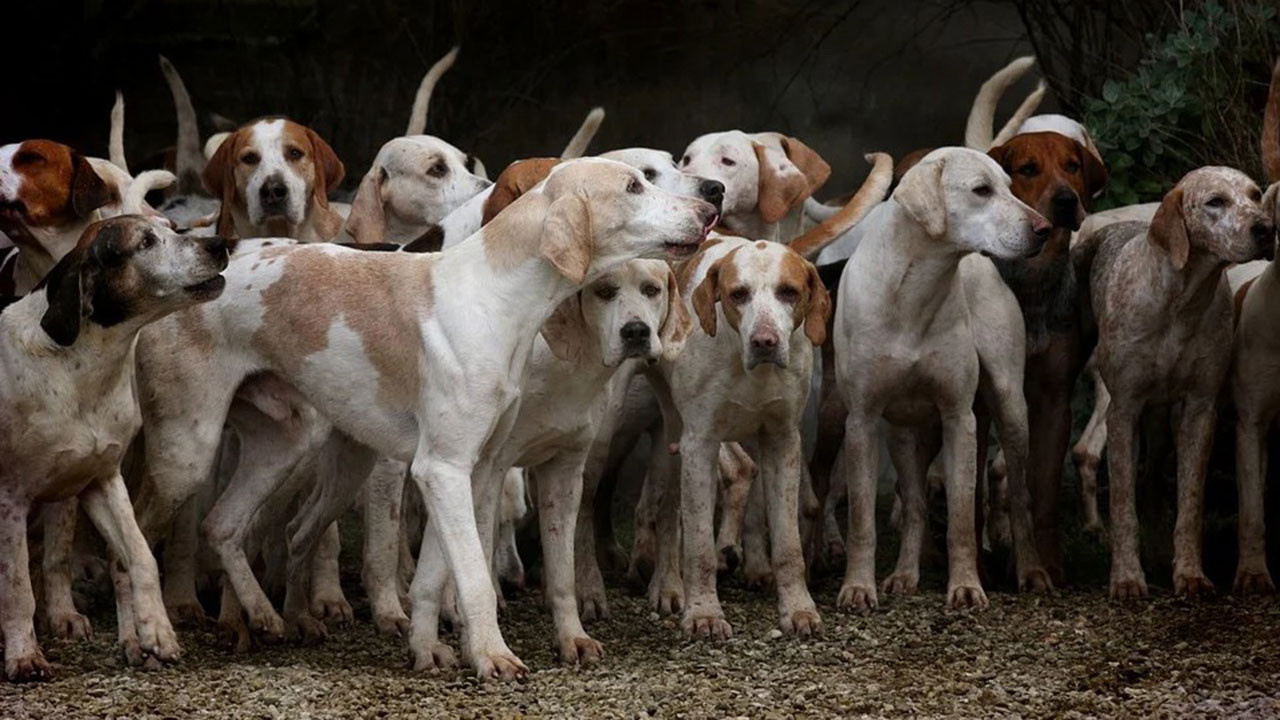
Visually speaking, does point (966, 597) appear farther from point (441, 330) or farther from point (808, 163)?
point (441, 330)

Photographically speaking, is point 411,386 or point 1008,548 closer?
point 411,386

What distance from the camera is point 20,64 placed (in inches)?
455

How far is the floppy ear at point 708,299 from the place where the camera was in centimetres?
699

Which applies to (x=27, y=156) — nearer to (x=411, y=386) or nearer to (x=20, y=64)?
(x=411, y=386)

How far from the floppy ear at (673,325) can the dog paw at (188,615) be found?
1.72 meters

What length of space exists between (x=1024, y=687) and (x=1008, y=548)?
2.58 meters


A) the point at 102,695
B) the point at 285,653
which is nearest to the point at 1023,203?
the point at 285,653

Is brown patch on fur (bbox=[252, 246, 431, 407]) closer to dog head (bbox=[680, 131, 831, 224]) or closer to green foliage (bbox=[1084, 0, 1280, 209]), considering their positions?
dog head (bbox=[680, 131, 831, 224])

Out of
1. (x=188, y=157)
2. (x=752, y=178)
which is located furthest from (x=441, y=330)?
(x=188, y=157)

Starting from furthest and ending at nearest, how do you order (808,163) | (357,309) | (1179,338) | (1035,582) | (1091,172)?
(808,163)
(1091,172)
(1035,582)
(1179,338)
(357,309)

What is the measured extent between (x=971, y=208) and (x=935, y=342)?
47 cm

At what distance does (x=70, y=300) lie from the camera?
6.16 metres

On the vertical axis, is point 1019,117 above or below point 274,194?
above

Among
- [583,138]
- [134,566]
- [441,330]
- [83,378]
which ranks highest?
[583,138]
